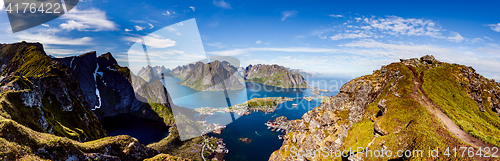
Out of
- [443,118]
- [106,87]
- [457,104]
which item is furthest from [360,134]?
[106,87]

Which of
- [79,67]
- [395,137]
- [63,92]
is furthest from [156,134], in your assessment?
[395,137]

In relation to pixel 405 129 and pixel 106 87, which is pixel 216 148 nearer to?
pixel 405 129

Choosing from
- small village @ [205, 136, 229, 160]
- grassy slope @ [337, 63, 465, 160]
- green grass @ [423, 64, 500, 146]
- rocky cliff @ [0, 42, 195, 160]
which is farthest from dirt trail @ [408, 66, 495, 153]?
small village @ [205, 136, 229, 160]

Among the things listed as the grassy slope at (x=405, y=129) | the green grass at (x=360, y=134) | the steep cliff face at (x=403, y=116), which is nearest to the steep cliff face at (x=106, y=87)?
the steep cliff face at (x=403, y=116)

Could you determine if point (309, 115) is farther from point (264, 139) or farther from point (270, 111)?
point (270, 111)

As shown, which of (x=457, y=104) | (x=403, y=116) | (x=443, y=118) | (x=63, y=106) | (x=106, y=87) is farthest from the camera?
(x=106, y=87)

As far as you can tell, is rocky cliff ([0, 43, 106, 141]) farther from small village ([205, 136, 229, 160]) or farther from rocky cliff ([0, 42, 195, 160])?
small village ([205, 136, 229, 160])

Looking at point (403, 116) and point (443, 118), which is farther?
point (403, 116)
